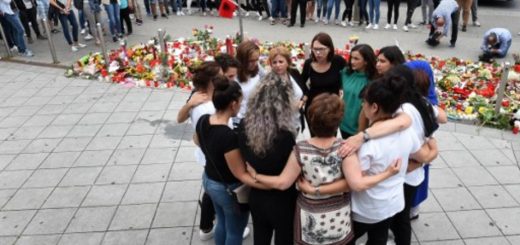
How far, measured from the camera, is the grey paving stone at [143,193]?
437cm

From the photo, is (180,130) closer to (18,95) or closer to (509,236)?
(18,95)

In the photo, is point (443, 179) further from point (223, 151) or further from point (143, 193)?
point (143, 193)

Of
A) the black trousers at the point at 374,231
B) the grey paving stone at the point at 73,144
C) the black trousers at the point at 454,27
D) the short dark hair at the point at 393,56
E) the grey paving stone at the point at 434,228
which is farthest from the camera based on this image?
the black trousers at the point at 454,27

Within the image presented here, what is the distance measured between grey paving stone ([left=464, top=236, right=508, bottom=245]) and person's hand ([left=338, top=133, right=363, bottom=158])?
6.61 ft

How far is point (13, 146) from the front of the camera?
566 cm

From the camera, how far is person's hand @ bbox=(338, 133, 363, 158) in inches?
90.9

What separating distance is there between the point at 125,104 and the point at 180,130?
149cm

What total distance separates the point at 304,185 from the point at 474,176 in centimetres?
303

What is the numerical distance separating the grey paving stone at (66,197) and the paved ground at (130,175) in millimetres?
13

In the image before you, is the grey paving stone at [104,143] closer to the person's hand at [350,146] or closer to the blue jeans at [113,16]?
the person's hand at [350,146]

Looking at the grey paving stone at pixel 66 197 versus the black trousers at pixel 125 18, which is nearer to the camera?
the grey paving stone at pixel 66 197

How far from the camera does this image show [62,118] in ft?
21.1

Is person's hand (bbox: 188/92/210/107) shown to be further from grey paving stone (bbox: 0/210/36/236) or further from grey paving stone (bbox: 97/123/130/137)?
grey paving stone (bbox: 97/123/130/137)

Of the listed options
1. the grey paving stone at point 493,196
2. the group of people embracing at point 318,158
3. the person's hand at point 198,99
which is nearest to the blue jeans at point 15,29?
the person's hand at point 198,99
